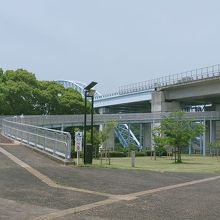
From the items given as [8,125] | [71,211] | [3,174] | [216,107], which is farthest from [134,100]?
[71,211]

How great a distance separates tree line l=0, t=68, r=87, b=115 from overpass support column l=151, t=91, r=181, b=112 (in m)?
12.1

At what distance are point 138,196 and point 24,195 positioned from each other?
3010mm

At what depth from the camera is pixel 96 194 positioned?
13.3 meters

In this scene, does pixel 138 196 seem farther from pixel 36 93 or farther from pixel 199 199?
pixel 36 93

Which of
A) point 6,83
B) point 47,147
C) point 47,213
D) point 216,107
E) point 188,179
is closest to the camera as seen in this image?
point 47,213

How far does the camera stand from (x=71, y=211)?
10.6 metres

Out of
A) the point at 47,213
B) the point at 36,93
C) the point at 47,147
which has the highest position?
the point at 36,93

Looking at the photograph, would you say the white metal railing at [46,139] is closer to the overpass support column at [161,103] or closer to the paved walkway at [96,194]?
the paved walkway at [96,194]

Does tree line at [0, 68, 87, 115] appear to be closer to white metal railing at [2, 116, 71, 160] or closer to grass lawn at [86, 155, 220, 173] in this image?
grass lawn at [86, 155, 220, 173]

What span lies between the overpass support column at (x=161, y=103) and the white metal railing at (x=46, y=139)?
48157 mm

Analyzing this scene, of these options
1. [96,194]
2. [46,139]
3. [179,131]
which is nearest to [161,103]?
[179,131]

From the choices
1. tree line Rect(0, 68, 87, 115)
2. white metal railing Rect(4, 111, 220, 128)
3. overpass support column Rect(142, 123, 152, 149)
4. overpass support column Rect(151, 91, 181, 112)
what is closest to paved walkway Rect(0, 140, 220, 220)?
white metal railing Rect(4, 111, 220, 128)

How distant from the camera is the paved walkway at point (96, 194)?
1055cm

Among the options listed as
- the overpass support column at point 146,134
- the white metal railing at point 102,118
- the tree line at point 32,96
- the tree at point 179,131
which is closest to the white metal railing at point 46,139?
the tree at point 179,131
